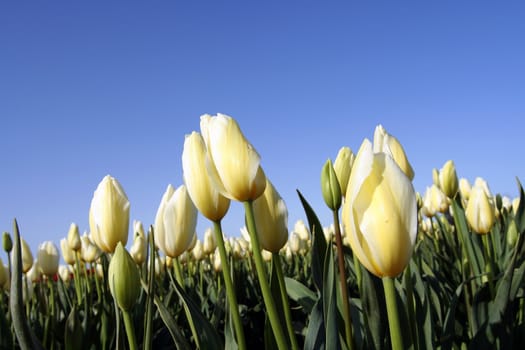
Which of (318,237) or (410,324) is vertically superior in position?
(318,237)

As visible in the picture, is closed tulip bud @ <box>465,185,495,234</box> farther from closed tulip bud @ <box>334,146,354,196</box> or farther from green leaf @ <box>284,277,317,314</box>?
closed tulip bud @ <box>334,146,354,196</box>

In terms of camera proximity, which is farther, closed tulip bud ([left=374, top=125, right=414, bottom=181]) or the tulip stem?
closed tulip bud ([left=374, top=125, right=414, bottom=181])

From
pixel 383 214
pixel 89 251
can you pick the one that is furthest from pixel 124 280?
pixel 89 251

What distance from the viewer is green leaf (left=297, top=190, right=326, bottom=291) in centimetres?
127

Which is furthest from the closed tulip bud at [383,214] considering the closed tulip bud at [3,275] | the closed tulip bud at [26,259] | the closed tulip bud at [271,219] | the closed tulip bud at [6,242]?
the closed tulip bud at [26,259]

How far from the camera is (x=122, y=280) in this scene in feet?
3.60

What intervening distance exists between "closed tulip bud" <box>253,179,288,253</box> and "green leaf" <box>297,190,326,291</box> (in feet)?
0.22

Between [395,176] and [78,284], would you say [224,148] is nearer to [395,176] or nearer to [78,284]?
[395,176]

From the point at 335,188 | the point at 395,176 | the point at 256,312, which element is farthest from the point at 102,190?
the point at 256,312

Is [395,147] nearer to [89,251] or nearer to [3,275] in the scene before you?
[3,275]

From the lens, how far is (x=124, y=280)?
1099 mm

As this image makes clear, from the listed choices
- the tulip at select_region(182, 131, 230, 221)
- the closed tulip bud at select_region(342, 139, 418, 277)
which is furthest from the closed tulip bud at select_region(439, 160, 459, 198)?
the closed tulip bud at select_region(342, 139, 418, 277)

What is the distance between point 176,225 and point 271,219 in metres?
0.32

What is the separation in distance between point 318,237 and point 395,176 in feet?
1.57
